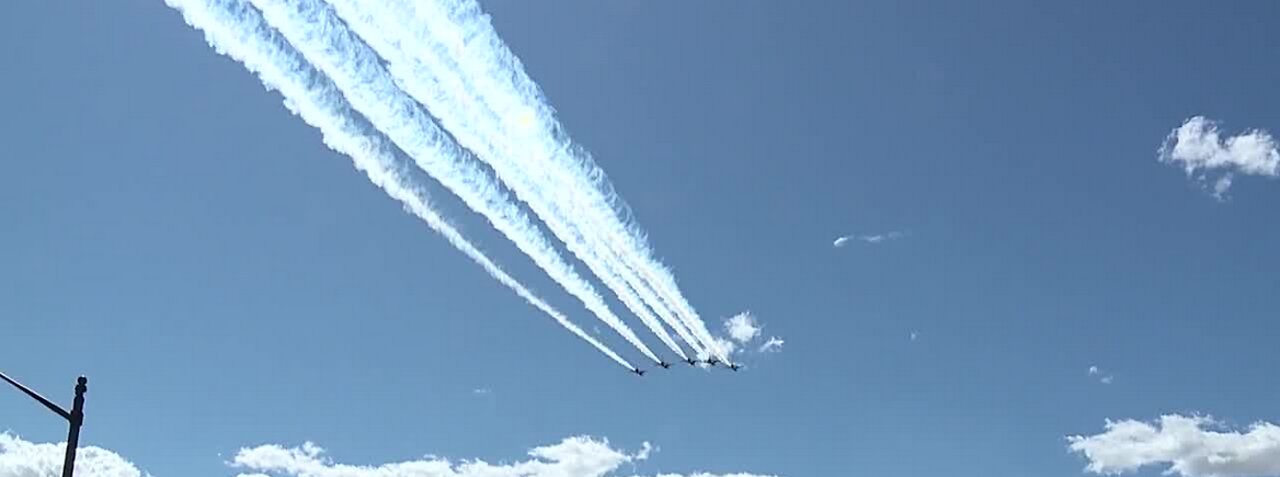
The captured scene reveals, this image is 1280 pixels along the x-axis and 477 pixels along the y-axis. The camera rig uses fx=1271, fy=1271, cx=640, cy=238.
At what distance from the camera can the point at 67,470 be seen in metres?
28.7

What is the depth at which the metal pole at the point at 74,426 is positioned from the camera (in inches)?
1134

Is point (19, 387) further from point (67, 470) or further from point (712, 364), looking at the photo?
point (712, 364)

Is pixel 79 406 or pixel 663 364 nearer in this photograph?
pixel 79 406

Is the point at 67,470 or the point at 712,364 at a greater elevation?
the point at 712,364

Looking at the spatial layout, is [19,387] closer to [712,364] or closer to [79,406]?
[79,406]

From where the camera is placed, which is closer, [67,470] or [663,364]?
[67,470]

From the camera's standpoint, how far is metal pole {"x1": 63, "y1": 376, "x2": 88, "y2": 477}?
94.5 ft

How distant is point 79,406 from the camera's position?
97.6ft

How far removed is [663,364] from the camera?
217ft

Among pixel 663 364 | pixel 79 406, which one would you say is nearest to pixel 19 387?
pixel 79 406

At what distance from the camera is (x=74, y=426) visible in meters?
29.4

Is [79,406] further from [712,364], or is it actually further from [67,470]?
[712,364]

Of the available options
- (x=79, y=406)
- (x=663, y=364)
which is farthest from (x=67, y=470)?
(x=663, y=364)

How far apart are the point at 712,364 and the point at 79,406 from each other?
40668mm
